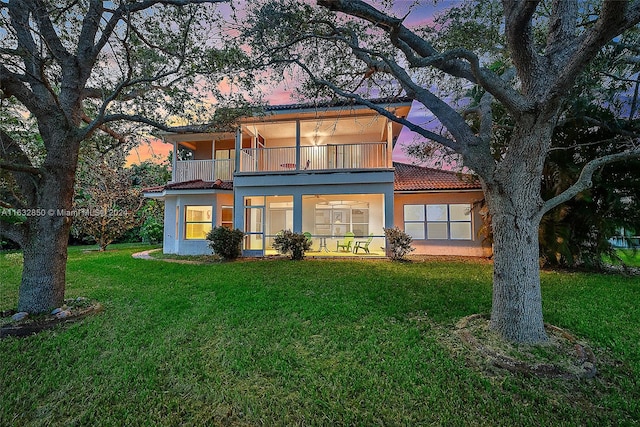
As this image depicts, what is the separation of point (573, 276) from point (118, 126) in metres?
14.3

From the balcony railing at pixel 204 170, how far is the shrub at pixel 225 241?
450cm

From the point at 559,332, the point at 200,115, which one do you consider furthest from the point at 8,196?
the point at 559,332

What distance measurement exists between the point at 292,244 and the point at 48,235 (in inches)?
312

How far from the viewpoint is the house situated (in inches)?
509

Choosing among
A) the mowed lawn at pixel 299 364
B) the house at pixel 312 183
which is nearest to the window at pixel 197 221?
the house at pixel 312 183

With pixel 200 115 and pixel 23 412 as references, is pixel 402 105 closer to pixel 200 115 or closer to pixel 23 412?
pixel 200 115

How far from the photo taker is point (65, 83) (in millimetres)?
5648

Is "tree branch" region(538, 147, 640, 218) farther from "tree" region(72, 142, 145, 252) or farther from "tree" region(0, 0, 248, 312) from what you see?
"tree" region(72, 142, 145, 252)

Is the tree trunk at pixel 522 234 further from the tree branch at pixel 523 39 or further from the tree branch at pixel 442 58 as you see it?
the tree branch at pixel 523 39

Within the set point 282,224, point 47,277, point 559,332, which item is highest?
point 282,224

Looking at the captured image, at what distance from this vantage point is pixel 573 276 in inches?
358

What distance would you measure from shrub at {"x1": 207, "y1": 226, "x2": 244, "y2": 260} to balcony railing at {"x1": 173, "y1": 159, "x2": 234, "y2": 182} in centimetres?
450

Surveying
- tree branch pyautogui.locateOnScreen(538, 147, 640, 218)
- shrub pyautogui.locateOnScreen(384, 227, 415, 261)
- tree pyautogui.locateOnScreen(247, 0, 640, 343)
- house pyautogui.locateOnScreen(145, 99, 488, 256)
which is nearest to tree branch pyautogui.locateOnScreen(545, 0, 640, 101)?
tree pyautogui.locateOnScreen(247, 0, 640, 343)

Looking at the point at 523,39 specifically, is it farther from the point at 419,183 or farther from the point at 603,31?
the point at 419,183
